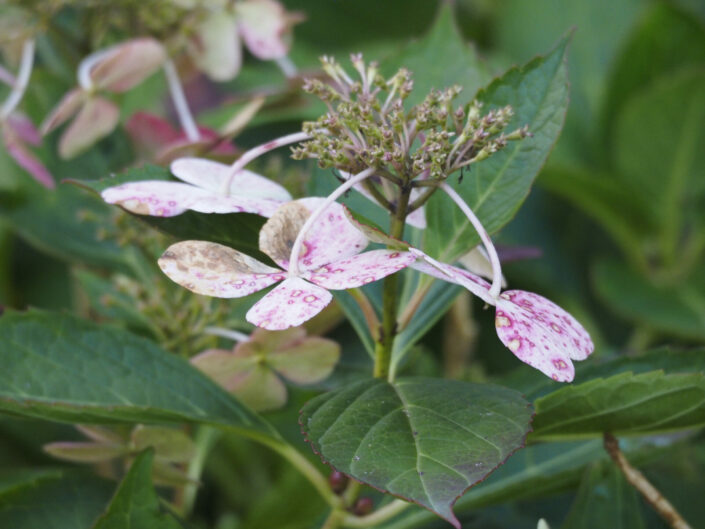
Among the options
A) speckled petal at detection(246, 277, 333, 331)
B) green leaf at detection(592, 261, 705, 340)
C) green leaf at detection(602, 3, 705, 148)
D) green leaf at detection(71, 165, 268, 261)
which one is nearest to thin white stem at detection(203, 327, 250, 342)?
green leaf at detection(71, 165, 268, 261)

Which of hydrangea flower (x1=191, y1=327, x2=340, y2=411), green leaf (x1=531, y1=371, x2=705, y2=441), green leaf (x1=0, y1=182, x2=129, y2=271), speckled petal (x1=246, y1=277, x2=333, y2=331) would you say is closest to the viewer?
speckled petal (x1=246, y1=277, x2=333, y2=331)

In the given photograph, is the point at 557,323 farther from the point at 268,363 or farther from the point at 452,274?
the point at 268,363

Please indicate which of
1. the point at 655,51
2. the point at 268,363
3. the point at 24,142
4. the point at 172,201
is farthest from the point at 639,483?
the point at 655,51

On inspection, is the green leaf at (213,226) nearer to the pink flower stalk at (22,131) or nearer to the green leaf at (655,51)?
the pink flower stalk at (22,131)

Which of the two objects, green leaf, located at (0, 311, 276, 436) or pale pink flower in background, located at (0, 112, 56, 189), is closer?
green leaf, located at (0, 311, 276, 436)

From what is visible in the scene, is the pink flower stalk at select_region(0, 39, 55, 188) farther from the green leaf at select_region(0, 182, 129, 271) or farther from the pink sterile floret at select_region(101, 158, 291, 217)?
the pink sterile floret at select_region(101, 158, 291, 217)

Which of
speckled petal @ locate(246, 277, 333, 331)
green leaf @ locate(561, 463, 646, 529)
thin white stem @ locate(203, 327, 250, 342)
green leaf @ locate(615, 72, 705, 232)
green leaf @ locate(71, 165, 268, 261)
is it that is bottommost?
green leaf @ locate(561, 463, 646, 529)

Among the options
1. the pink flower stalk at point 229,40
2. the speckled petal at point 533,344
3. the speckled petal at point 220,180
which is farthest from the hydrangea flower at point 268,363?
the pink flower stalk at point 229,40
